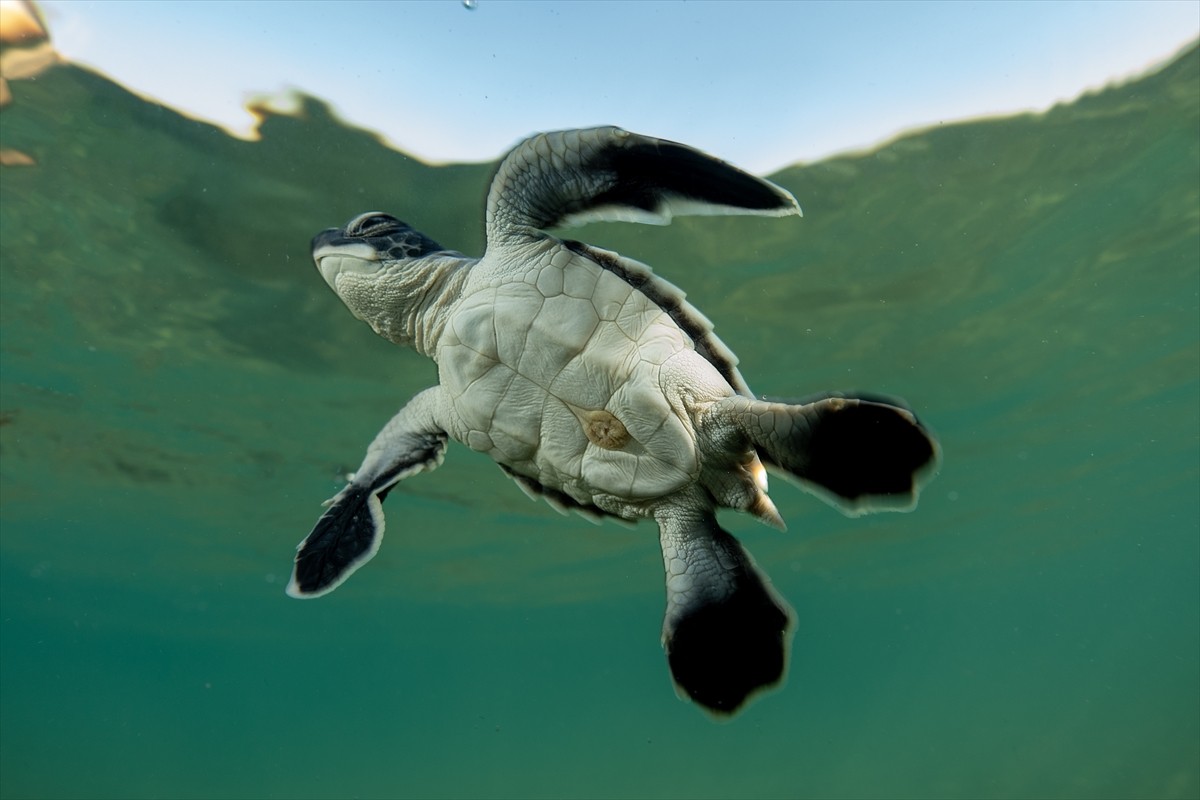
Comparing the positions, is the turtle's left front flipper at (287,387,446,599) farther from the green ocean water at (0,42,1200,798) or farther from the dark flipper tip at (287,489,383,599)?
the green ocean water at (0,42,1200,798)

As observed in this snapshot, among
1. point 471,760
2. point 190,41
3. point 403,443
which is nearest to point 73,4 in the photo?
point 190,41

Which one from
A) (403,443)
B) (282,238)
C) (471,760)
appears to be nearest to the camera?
(403,443)

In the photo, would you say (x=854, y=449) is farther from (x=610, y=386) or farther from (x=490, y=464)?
(x=490, y=464)

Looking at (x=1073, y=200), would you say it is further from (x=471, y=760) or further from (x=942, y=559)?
(x=471, y=760)

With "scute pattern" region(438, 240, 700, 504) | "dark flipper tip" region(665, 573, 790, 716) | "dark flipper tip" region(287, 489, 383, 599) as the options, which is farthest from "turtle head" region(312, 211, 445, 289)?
"dark flipper tip" region(665, 573, 790, 716)

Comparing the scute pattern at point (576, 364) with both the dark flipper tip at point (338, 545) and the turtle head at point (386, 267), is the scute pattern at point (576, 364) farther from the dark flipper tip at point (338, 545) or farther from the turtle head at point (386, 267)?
the dark flipper tip at point (338, 545)

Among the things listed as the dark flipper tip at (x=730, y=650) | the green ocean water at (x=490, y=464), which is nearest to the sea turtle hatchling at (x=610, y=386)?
the dark flipper tip at (x=730, y=650)
